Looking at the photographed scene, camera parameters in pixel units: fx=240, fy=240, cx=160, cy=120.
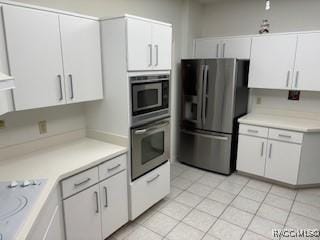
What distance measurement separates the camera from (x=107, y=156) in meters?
2.03

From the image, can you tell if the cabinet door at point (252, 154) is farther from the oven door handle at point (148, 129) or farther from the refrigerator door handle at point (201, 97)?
the oven door handle at point (148, 129)

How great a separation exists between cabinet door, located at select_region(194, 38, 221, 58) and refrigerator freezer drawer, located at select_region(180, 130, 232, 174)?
1.23m

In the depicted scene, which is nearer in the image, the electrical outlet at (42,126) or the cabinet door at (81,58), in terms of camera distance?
the cabinet door at (81,58)

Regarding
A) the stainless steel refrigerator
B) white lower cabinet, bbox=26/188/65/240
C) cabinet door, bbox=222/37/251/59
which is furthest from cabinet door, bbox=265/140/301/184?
white lower cabinet, bbox=26/188/65/240

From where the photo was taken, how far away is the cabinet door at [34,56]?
161 cm

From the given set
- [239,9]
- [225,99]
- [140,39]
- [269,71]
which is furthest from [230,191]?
[239,9]

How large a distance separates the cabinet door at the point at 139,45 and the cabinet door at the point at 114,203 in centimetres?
100

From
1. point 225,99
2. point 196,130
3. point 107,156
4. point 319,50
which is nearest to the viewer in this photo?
point 107,156

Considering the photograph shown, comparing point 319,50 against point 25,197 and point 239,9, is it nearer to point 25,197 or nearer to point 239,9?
point 239,9

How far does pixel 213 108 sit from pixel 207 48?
3.38 ft

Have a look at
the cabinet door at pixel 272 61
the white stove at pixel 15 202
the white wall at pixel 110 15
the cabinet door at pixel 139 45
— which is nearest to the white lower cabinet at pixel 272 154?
the cabinet door at pixel 272 61

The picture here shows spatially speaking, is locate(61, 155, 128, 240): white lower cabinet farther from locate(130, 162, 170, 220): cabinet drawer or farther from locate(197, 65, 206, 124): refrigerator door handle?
locate(197, 65, 206, 124): refrigerator door handle

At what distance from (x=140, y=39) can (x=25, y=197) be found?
1.52 metres

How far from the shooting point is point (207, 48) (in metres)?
3.76
